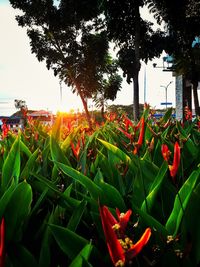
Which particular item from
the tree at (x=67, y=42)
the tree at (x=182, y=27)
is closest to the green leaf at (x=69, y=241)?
the tree at (x=182, y=27)

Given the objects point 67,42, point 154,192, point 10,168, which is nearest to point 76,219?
point 154,192

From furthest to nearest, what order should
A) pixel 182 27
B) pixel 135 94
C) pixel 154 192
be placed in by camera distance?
1. pixel 182 27
2. pixel 135 94
3. pixel 154 192

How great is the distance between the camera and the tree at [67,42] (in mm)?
28616

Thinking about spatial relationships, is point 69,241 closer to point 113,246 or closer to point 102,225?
point 102,225

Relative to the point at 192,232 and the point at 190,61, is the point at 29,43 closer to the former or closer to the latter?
the point at 190,61

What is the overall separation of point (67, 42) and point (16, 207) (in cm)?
2994

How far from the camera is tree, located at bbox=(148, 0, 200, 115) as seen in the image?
21.4 m

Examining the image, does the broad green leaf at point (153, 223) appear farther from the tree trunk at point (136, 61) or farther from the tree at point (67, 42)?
the tree at point (67, 42)

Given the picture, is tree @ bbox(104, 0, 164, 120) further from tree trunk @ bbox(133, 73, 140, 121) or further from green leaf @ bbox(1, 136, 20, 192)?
green leaf @ bbox(1, 136, 20, 192)

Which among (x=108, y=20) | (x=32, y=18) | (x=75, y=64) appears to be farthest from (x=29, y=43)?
(x=108, y=20)

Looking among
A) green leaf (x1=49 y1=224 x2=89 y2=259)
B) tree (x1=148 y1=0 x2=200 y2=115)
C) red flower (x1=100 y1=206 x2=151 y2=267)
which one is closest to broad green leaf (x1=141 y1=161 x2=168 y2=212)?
green leaf (x1=49 y1=224 x2=89 y2=259)

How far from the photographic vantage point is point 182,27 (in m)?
22.2

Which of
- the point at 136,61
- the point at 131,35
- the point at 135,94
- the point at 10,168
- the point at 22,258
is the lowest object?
the point at 22,258

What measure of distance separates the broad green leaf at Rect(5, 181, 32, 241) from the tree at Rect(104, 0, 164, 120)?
19527mm
